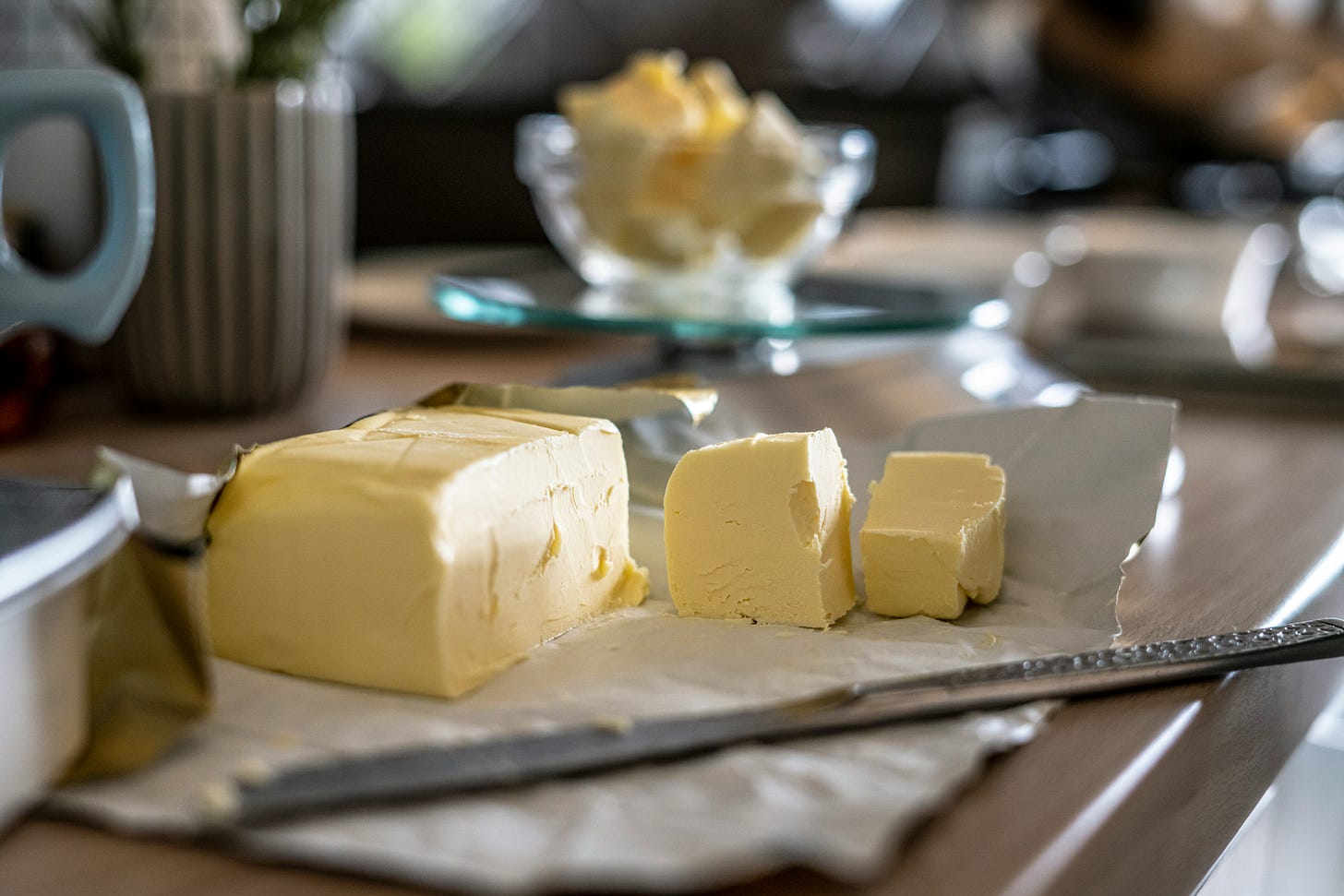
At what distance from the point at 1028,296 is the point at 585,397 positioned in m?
0.79

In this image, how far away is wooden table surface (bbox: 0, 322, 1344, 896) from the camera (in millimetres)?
311

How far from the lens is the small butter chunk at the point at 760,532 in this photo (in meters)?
0.47

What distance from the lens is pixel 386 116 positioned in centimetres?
220

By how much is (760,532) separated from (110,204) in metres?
0.28

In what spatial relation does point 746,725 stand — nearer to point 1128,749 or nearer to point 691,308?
point 1128,749

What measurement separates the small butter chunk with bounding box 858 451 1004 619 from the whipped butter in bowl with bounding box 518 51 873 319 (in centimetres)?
29

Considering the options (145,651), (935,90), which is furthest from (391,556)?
(935,90)

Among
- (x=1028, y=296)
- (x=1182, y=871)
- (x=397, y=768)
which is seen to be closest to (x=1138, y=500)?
(x=1182, y=871)

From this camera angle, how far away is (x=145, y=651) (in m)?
0.37

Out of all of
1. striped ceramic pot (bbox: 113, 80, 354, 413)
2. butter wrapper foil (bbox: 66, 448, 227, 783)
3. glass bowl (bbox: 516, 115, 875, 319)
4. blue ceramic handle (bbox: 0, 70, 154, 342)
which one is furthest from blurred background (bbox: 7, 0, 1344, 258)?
butter wrapper foil (bbox: 66, 448, 227, 783)

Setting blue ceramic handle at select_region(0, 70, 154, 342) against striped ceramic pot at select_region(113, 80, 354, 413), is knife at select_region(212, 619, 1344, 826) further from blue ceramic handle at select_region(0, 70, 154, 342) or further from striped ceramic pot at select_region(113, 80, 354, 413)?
striped ceramic pot at select_region(113, 80, 354, 413)

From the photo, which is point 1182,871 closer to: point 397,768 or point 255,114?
point 397,768

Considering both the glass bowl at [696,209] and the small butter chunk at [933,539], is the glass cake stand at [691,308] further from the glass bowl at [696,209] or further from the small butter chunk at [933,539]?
the small butter chunk at [933,539]

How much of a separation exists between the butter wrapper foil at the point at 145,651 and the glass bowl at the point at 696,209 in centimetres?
48
